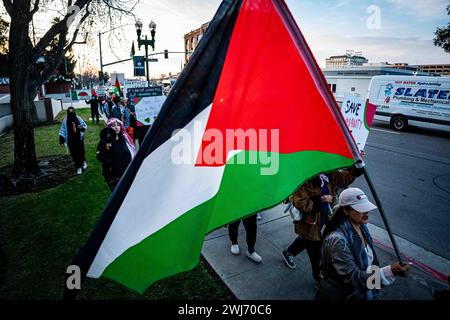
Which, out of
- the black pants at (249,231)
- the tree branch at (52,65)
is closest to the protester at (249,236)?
the black pants at (249,231)

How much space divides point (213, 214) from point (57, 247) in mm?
3945

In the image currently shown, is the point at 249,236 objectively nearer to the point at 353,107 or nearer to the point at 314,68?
the point at 353,107

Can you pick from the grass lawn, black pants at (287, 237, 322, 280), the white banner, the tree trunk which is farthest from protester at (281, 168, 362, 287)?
the tree trunk

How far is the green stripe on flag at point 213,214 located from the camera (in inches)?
59.2

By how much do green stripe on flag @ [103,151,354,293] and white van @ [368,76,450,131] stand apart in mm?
15150

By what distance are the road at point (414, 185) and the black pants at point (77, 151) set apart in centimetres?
742

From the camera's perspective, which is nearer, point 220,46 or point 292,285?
point 220,46

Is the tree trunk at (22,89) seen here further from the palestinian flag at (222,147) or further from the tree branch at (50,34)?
the palestinian flag at (222,147)

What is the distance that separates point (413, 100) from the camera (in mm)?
14500

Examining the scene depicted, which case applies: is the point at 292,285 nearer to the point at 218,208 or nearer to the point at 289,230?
the point at 289,230
